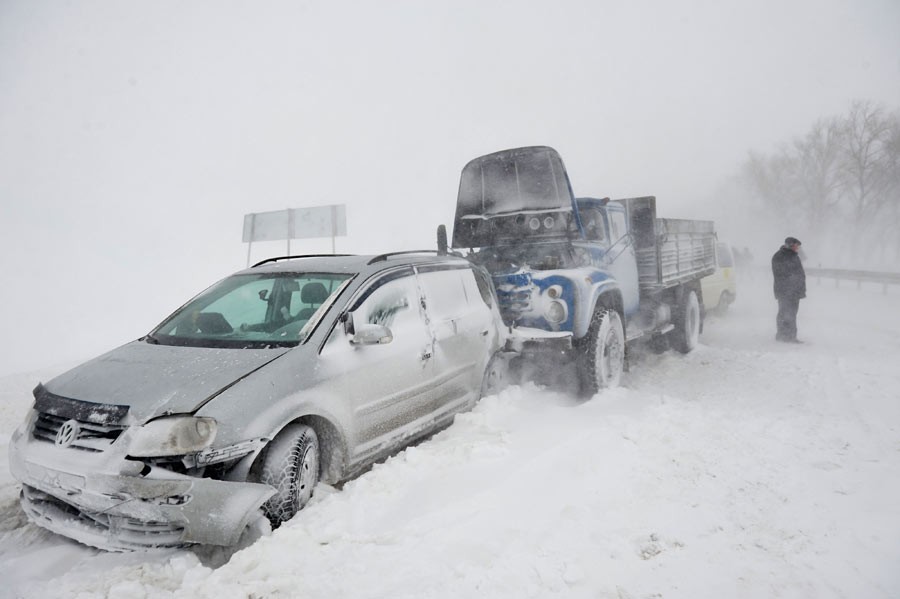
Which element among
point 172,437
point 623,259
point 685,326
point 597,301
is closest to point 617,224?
point 623,259

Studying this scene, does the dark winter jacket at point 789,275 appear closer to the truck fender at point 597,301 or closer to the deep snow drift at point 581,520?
the deep snow drift at point 581,520

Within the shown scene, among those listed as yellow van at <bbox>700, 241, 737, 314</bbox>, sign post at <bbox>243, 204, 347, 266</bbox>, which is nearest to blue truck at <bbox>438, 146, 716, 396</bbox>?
yellow van at <bbox>700, 241, 737, 314</bbox>

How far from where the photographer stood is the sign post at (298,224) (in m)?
12.9

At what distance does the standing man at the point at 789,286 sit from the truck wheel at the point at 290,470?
29.7ft

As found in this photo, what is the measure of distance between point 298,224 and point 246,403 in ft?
36.3

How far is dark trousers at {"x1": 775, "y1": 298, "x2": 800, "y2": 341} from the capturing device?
9.30m

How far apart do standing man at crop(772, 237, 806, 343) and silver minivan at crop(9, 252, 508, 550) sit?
24.4ft

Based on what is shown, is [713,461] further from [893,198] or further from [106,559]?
[893,198]

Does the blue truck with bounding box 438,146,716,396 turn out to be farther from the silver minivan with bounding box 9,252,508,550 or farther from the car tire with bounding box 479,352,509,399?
the silver minivan with bounding box 9,252,508,550

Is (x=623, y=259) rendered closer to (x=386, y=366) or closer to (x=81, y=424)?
(x=386, y=366)

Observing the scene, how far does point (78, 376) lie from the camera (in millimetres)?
3281

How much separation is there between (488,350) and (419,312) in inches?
42.6

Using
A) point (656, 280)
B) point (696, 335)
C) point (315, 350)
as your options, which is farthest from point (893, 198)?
point (315, 350)

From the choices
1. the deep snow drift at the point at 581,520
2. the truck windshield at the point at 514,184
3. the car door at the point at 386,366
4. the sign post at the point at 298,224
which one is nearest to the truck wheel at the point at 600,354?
the deep snow drift at the point at 581,520
